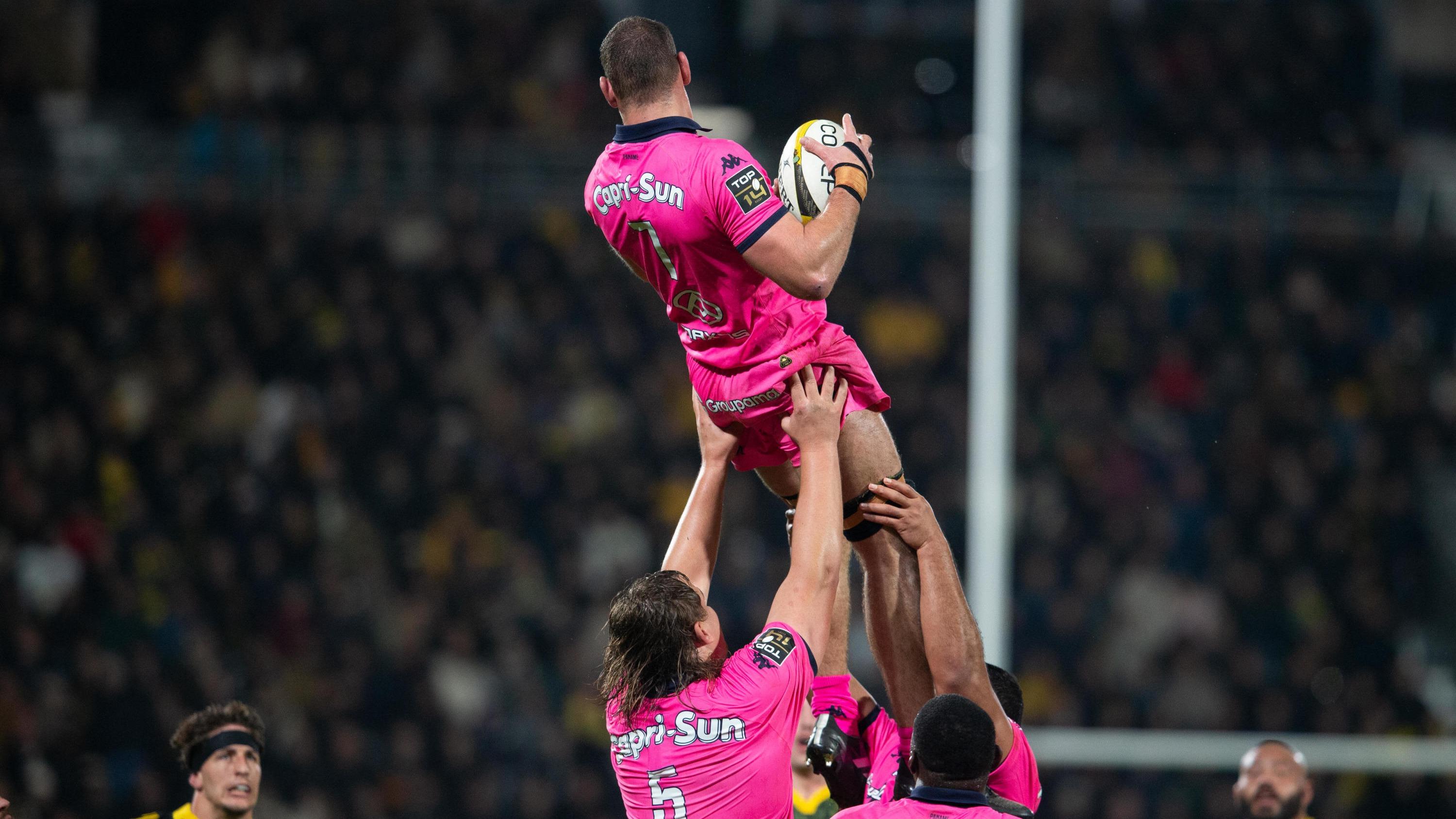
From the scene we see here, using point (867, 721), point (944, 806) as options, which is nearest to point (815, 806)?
point (867, 721)

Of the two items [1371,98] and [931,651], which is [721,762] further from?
[1371,98]

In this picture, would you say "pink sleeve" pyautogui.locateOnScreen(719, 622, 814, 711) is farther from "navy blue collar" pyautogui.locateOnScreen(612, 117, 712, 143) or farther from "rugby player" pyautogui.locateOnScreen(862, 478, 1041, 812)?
"navy blue collar" pyautogui.locateOnScreen(612, 117, 712, 143)

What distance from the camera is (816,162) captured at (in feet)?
13.4

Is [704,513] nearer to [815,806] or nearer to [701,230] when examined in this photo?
[701,230]

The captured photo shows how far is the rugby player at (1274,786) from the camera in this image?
6277 millimetres

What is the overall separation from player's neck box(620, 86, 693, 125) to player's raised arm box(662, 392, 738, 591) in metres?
0.79

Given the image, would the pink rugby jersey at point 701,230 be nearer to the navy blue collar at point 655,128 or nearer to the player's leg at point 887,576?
the navy blue collar at point 655,128

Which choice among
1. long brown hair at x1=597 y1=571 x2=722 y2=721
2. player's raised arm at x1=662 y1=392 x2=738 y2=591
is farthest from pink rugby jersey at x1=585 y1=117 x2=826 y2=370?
long brown hair at x1=597 y1=571 x2=722 y2=721

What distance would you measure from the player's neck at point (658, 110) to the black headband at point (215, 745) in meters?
2.80

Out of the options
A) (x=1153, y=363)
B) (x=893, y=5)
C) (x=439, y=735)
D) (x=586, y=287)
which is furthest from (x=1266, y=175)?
(x=439, y=735)

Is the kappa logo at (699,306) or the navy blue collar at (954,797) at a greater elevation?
the kappa logo at (699,306)

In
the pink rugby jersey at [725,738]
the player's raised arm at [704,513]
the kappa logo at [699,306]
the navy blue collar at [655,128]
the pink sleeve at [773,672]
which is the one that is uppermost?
the navy blue collar at [655,128]

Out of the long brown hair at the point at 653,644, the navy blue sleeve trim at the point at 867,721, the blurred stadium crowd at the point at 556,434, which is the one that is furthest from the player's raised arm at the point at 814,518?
the blurred stadium crowd at the point at 556,434

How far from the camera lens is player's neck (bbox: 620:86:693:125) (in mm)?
3902
